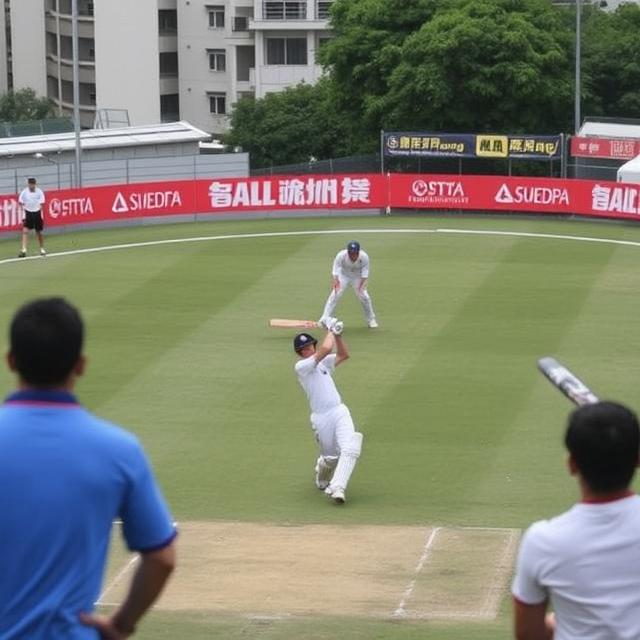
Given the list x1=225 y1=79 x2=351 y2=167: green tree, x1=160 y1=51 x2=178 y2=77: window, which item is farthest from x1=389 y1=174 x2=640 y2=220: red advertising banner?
x1=160 y1=51 x2=178 y2=77: window

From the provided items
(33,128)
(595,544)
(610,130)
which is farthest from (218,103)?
(595,544)

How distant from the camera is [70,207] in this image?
137 ft

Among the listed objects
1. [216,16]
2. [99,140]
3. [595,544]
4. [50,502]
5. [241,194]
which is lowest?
[241,194]

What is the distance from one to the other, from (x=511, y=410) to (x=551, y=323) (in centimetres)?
676

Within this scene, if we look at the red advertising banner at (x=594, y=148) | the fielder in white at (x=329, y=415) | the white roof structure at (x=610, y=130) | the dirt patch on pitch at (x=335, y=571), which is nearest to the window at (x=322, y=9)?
the white roof structure at (x=610, y=130)

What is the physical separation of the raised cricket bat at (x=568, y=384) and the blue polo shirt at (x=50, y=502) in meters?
1.71

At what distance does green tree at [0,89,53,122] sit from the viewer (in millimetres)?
85438

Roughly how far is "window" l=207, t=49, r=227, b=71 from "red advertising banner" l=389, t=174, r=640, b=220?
1760 inches

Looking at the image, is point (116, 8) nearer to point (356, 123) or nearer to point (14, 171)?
point (356, 123)

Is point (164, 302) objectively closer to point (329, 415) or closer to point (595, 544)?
point (329, 415)

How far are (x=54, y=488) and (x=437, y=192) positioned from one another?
1558 inches

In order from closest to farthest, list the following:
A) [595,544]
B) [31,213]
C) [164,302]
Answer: [595,544] < [164,302] < [31,213]

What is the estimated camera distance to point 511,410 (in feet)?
72.2

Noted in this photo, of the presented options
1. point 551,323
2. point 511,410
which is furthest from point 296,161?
point 511,410
